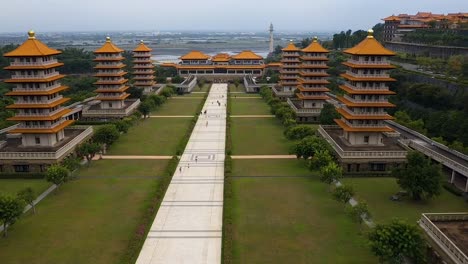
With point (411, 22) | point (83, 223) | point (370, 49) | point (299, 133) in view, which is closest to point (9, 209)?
point (83, 223)

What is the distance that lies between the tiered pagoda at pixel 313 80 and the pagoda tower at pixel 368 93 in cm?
2267

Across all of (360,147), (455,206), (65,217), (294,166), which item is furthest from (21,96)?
(455,206)

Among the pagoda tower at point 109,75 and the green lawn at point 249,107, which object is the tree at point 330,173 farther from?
the pagoda tower at point 109,75

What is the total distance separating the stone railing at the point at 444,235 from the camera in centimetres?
2391

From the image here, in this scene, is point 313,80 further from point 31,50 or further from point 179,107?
point 31,50

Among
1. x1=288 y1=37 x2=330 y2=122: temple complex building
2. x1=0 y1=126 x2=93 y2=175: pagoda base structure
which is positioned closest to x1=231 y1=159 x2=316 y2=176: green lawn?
x1=0 y1=126 x2=93 y2=175: pagoda base structure

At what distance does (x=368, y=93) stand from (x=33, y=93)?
1488 inches

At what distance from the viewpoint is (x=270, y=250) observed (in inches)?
1140

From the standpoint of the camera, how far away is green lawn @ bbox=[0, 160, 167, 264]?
28.3 metres

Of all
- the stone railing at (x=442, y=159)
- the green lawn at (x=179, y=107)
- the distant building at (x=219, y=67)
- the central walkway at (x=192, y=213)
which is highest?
the distant building at (x=219, y=67)

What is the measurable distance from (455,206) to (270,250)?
18.5 meters

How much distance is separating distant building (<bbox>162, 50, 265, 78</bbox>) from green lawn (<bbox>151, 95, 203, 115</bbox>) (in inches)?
1324

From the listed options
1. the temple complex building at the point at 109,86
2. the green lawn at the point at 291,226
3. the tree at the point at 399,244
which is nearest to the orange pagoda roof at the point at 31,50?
the temple complex building at the point at 109,86

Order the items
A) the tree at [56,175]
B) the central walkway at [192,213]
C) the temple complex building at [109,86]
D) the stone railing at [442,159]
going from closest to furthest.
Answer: the central walkway at [192,213]
the tree at [56,175]
the stone railing at [442,159]
the temple complex building at [109,86]
